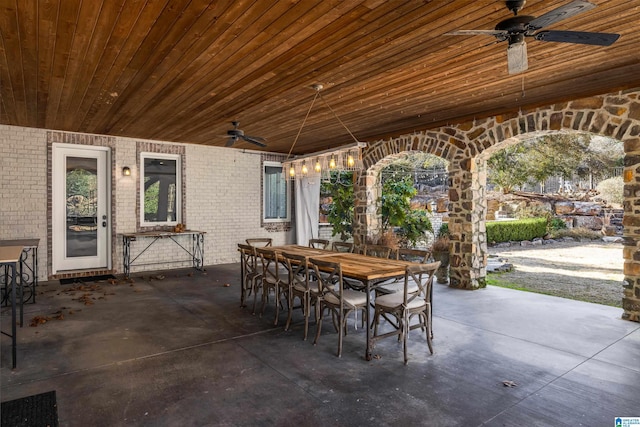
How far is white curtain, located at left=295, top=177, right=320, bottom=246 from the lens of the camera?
9586mm

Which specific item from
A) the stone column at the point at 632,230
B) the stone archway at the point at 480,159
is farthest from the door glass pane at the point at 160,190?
the stone column at the point at 632,230

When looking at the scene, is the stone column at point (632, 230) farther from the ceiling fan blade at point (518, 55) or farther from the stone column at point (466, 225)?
the ceiling fan blade at point (518, 55)

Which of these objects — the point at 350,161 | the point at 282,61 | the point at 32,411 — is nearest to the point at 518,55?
the point at 282,61

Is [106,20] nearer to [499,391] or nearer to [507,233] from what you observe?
[499,391]

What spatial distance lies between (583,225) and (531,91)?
35.2 ft

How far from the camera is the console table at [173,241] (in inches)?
286

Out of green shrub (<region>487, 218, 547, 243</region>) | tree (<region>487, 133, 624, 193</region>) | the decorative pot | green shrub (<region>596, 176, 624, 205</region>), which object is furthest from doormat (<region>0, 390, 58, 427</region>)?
green shrub (<region>596, 176, 624, 205</region>)

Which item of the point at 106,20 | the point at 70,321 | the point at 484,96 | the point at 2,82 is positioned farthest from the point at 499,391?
the point at 2,82

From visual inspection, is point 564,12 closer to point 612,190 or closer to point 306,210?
point 306,210

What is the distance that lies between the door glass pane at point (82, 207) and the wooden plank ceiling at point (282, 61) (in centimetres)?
125

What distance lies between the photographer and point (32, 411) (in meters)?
2.54

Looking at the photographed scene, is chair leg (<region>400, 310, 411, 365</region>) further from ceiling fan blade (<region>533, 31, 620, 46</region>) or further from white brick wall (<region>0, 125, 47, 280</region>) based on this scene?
white brick wall (<region>0, 125, 47, 280</region>)

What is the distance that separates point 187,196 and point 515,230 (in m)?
9.54

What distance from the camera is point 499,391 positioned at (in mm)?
2816
